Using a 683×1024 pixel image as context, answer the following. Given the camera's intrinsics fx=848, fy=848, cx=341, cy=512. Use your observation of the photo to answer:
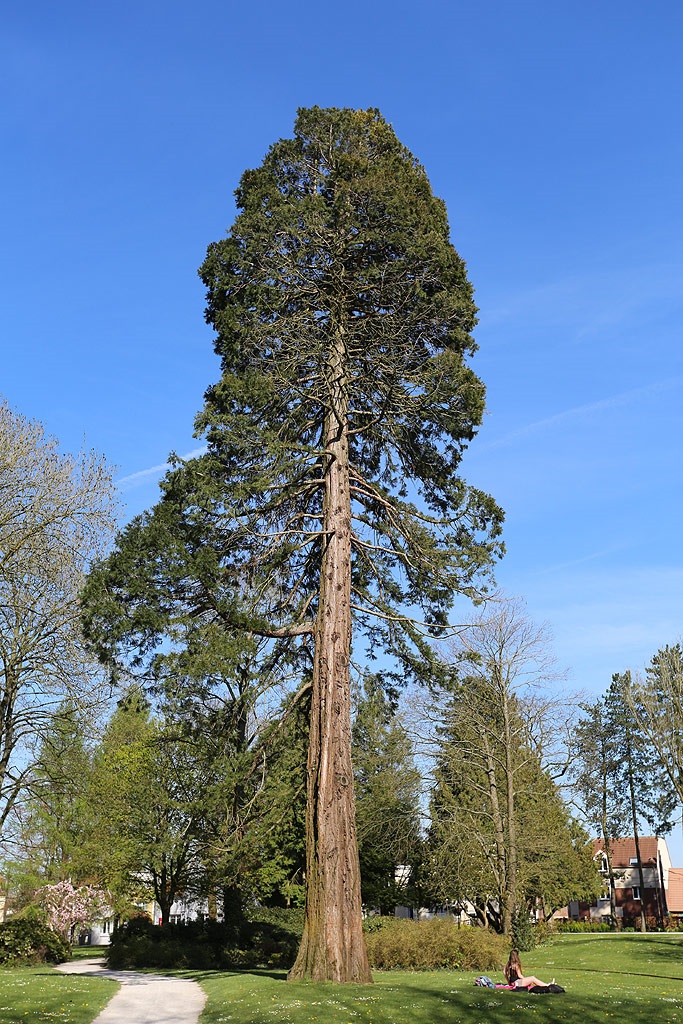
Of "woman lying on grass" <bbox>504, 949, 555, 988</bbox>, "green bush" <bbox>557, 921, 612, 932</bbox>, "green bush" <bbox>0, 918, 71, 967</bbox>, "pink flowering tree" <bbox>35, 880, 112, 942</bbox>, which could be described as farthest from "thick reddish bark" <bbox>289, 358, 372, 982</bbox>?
"green bush" <bbox>557, 921, 612, 932</bbox>

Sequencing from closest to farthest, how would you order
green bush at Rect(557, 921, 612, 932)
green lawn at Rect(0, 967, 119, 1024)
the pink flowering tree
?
1. green lawn at Rect(0, 967, 119, 1024)
2. the pink flowering tree
3. green bush at Rect(557, 921, 612, 932)

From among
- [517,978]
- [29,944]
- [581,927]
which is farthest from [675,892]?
[517,978]

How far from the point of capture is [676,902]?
247 ft

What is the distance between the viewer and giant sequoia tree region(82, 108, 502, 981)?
1645 cm

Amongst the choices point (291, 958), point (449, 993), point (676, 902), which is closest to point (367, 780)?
point (291, 958)

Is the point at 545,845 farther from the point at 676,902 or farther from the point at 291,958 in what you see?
the point at 676,902

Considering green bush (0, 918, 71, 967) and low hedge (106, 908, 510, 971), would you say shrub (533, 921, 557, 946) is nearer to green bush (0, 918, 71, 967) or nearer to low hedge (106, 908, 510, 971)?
low hedge (106, 908, 510, 971)

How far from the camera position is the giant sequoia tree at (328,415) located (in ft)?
54.0

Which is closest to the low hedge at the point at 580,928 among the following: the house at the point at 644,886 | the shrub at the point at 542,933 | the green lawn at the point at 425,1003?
the house at the point at 644,886

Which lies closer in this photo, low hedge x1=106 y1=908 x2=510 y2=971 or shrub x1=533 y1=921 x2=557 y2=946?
low hedge x1=106 y1=908 x2=510 y2=971

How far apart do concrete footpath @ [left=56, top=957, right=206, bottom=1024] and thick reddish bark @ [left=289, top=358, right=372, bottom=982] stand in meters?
2.11

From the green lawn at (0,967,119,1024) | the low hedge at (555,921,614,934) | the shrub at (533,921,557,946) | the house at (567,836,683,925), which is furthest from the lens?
the house at (567,836,683,925)

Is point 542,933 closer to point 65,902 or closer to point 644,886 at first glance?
point 65,902

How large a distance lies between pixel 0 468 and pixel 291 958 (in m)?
16.4
